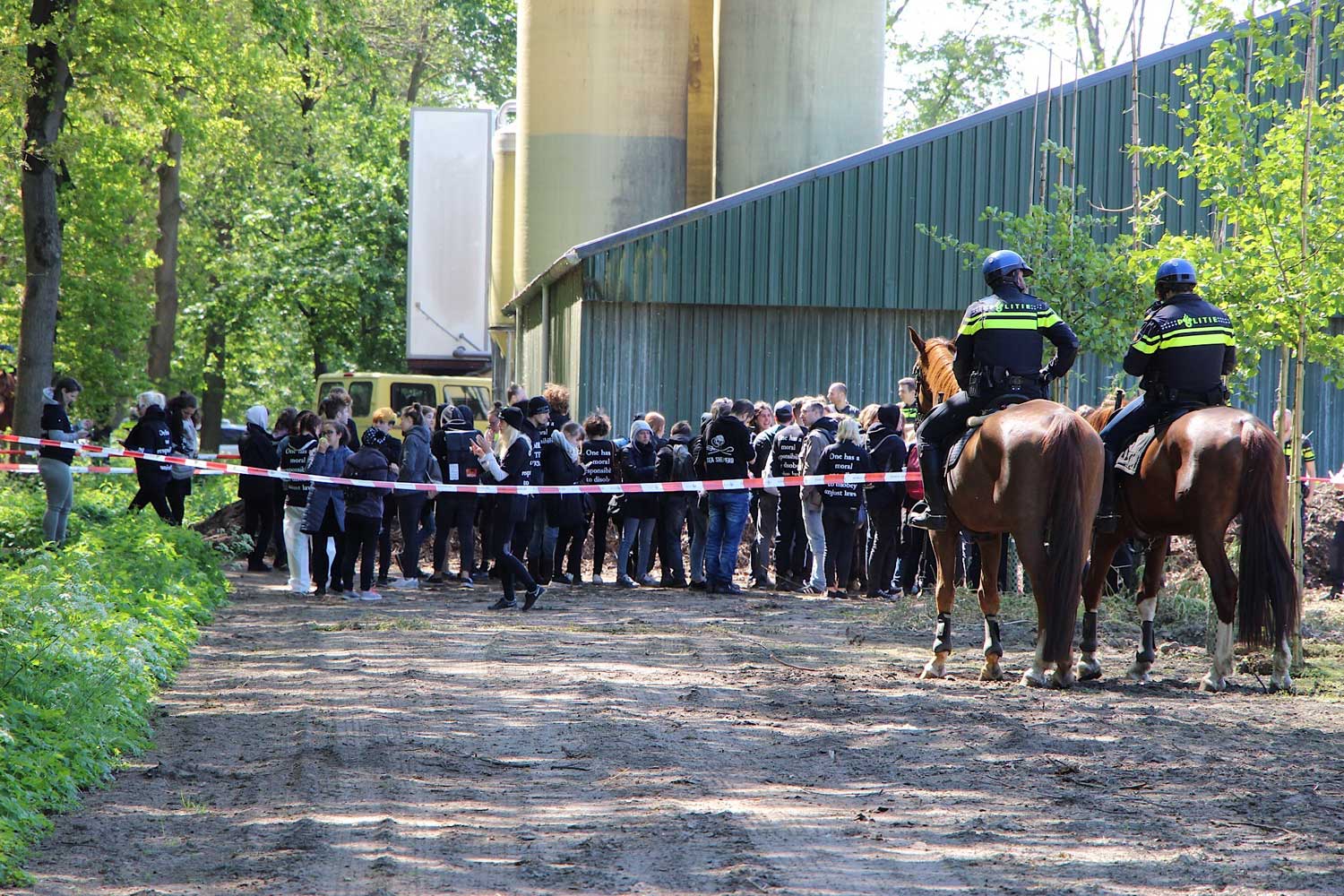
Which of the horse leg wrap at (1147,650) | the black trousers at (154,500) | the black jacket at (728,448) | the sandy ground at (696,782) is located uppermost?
the black jacket at (728,448)

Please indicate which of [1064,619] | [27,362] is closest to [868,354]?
[27,362]

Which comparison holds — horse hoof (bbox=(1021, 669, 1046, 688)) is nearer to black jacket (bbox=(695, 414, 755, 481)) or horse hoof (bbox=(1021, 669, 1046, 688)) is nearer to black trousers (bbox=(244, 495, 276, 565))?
black jacket (bbox=(695, 414, 755, 481))

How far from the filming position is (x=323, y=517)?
16094 millimetres

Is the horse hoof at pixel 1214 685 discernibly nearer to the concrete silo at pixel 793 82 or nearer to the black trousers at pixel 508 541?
the black trousers at pixel 508 541

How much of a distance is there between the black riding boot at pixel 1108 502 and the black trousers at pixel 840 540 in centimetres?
601

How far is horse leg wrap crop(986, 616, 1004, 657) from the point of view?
1036 centimetres

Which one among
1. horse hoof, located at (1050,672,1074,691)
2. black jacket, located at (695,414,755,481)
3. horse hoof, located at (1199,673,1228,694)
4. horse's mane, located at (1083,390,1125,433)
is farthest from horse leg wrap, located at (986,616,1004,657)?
black jacket, located at (695,414,755,481)

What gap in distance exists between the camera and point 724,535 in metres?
17.3

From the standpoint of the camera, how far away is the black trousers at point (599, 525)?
→ 1781cm

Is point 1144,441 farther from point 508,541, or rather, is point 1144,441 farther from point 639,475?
point 639,475

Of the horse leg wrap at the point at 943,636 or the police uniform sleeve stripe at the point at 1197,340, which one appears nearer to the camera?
the police uniform sleeve stripe at the point at 1197,340

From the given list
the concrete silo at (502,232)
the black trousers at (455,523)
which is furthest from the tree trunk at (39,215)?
the concrete silo at (502,232)

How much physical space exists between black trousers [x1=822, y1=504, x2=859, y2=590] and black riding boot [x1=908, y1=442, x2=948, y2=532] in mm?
5755

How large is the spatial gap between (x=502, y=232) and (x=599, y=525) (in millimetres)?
15769
